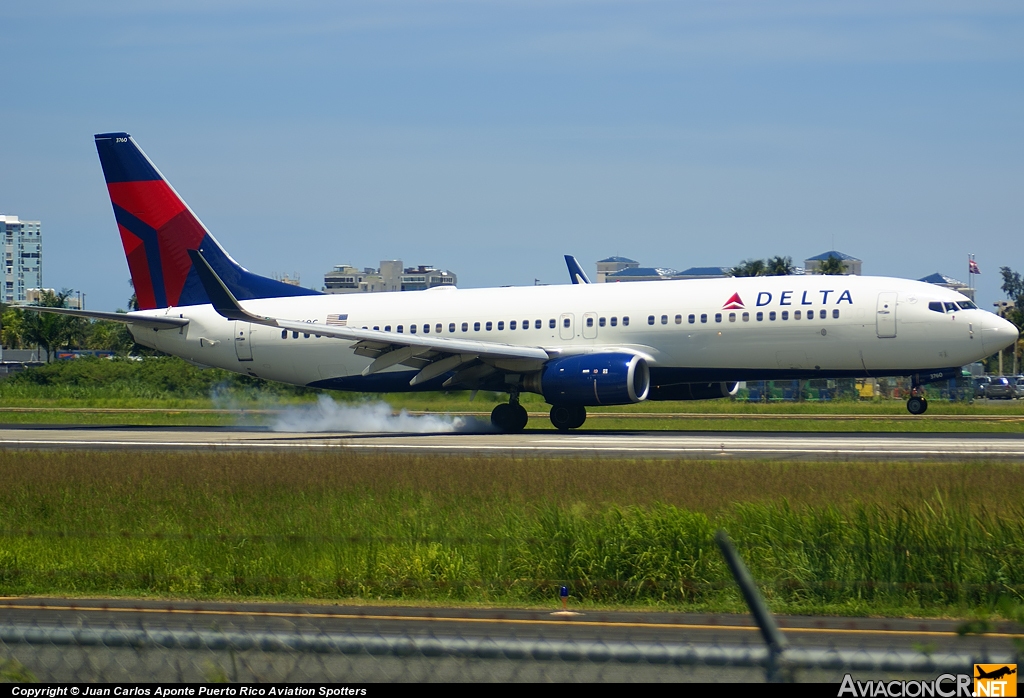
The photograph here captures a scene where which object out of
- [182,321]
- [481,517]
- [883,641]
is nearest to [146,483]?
[481,517]

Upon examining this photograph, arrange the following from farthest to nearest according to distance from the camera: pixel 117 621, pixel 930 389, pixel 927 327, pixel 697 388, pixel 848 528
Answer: pixel 930 389 < pixel 697 388 < pixel 927 327 < pixel 848 528 < pixel 117 621

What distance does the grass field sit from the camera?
12.4 meters

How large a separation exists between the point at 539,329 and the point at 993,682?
29.5 m

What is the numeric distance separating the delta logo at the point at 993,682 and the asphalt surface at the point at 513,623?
153 inches

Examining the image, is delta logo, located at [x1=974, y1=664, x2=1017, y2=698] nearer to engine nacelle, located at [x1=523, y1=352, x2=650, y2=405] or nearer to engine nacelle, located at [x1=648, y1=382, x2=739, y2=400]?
engine nacelle, located at [x1=523, y1=352, x2=650, y2=405]

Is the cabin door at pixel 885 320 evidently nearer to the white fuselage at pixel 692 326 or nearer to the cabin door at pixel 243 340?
the white fuselage at pixel 692 326

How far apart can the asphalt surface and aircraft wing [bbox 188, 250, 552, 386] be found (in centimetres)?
2066

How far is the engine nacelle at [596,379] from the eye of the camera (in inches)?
1238

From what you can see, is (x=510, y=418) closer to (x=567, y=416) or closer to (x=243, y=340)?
(x=567, y=416)

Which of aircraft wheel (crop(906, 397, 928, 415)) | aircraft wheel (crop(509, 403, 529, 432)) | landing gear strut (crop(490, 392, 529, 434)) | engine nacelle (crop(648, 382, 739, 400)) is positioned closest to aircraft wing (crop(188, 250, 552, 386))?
landing gear strut (crop(490, 392, 529, 434))

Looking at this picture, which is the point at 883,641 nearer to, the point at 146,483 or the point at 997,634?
the point at 997,634

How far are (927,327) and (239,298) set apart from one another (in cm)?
2330

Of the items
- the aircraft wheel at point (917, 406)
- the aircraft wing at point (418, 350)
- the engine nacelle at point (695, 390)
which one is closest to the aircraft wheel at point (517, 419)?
the aircraft wing at point (418, 350)

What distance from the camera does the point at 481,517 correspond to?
50.9 ft
